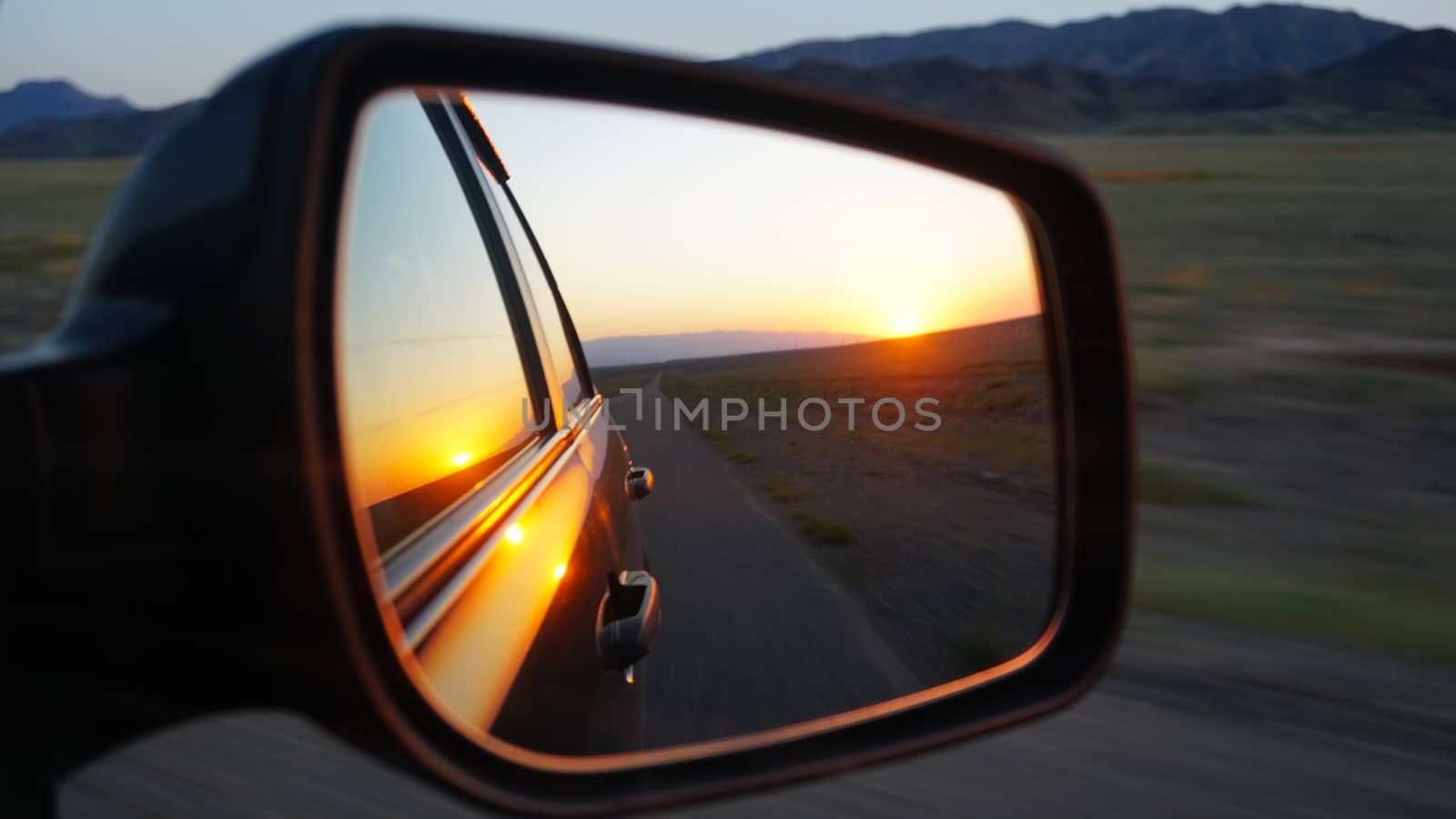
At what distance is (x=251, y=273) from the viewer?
0.92 meters

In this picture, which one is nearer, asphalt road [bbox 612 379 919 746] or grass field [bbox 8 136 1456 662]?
asphalt road [bbox 612 379 919 746]

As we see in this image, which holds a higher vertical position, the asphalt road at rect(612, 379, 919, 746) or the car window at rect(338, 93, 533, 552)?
the car window at rect(338, 93, 533, 552)

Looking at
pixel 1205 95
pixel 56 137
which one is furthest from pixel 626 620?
pixel 1205 95

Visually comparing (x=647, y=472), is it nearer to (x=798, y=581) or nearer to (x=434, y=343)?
(x=434, y=343)

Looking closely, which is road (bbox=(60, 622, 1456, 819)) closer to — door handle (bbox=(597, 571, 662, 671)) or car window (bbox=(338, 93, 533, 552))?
door handle (bbox=(597, 571, 662, 671))

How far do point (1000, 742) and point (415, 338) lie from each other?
1.96m

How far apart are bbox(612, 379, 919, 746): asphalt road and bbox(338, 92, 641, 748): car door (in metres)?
0.27

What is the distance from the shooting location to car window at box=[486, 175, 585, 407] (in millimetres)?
2770

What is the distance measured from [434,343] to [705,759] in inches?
36.6

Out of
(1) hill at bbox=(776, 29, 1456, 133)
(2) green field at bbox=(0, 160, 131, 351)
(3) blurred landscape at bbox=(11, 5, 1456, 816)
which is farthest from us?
(1) hill at bbox=(776, 29, 1456, 133)

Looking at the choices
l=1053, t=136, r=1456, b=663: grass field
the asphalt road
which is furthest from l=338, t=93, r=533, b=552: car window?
l=1053, t=136, r=1456, b=663: grass field

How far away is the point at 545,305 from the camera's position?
118 inches

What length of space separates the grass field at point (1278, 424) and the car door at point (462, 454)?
33 centimetres

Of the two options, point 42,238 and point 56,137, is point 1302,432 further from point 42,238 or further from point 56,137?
point 56,137
